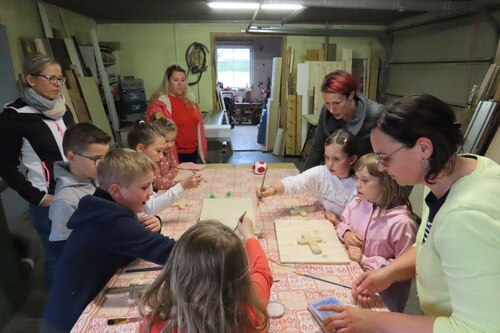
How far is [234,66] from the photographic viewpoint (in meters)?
10.9

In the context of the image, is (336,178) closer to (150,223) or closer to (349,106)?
(349,106)

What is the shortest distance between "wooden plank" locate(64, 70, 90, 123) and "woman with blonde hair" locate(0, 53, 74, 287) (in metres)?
2.74

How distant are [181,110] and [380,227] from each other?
2.09 meters

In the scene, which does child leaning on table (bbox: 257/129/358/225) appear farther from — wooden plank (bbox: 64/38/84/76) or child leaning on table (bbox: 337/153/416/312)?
wooden plank (bbox: 64/38/84/76)

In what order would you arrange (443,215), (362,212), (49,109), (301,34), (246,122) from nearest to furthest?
1. (443,215)
2. (362,212)
3. (49,109)
4. (301,34)
5. (246,122)

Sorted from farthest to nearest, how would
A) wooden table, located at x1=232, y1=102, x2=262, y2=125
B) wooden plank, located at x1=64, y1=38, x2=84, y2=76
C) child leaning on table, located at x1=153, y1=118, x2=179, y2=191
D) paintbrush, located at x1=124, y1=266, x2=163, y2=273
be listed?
wooden table, located at x1=232, y1=102, x2=262, y2=125
wooden plank, located at x1=64, y1=38, x2=84, y2=76
child leaning on table, located at x1=153, y1=118, x2=179, y2=191
paintbrush, located at x1=124, y1=266, x2=163, y2=273

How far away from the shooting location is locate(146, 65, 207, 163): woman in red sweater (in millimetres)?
2809

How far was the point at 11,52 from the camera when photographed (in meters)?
3.49

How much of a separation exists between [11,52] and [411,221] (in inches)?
164

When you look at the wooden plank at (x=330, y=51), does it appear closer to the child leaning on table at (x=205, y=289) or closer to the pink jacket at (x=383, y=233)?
the pink jacket at (x=383, y=233)

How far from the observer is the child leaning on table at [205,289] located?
754 mm

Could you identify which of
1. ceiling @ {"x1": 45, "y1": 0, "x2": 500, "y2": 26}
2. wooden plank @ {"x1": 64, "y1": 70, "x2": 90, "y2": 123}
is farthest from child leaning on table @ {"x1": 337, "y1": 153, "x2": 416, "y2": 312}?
wooden plank @ {"x1": 64, "y1": 70, "x2": 90, "y2": 123}

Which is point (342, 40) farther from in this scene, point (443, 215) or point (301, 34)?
point (443, 215)

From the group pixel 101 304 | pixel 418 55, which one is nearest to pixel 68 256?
pixel 101 304
